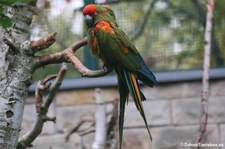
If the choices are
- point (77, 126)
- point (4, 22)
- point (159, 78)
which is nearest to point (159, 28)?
point (159, 78)

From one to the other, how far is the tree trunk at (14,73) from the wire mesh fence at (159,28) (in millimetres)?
1541

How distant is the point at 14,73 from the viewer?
1788 mm

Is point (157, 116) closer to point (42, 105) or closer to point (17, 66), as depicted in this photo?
point (42, 105)

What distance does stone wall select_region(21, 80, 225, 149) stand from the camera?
10.6ft

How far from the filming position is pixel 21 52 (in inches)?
71.8

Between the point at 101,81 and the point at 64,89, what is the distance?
0.26 meters

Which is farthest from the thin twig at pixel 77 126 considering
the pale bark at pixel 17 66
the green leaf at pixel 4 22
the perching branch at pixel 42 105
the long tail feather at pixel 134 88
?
the green leaf at pixel 4 22

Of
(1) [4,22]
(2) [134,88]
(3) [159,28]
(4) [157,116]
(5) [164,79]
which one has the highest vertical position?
(1) [4,22]

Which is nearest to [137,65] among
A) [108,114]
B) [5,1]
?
[5,1]

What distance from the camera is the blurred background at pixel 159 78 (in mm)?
3252

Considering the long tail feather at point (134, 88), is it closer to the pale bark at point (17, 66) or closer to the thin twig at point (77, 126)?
the pale bark at point (17, 66)

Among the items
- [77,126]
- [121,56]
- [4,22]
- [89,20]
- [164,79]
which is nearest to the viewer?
[4,22]

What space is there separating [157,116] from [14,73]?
1.67 m

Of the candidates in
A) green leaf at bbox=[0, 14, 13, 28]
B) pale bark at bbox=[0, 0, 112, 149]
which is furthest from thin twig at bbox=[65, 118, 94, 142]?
green leaf at bbox=[0, 14, 13, 28]
